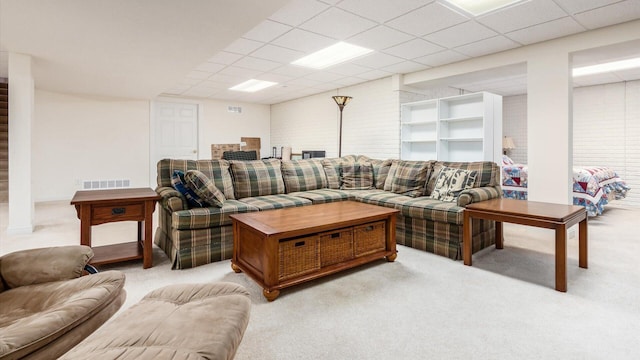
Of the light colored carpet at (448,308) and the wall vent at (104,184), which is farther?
the wall vent at (104,184)

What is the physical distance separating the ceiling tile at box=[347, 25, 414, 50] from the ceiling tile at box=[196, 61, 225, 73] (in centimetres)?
221

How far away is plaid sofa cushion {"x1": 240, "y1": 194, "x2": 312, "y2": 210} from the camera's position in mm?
3254

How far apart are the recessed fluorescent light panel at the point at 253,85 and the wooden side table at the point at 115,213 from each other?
385cm

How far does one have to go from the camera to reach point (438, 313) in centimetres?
200

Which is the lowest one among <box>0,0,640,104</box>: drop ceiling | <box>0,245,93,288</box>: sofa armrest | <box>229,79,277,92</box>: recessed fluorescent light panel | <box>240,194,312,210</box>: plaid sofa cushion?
<box>0,245,93,288</box>: sofa armrest

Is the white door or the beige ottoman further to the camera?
the white door

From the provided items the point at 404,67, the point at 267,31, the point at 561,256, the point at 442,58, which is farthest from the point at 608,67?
the point at 267,31

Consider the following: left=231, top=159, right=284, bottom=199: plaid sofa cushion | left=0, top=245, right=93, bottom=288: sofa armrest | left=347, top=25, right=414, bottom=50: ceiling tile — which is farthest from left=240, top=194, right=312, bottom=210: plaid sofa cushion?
left=347, top=25, right=414, bottom=50: ceiling tile

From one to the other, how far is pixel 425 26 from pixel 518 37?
1.24 metres

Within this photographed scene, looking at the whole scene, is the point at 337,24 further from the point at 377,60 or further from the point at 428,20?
the point at 377,60

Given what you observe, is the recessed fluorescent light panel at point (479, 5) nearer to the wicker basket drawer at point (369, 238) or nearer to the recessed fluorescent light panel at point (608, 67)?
the wicker basket drawer at point (369, 238)

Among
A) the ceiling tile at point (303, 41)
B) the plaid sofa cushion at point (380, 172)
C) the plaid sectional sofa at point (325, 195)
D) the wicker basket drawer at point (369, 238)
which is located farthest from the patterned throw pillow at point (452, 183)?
the ceiling tile at point (303, 41)

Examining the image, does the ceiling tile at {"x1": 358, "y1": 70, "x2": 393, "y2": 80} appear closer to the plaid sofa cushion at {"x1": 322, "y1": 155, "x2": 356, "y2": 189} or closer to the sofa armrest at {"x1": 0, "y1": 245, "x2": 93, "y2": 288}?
the plaid sofa cushion at {"x1": 322, "y1": 155, "x2": 356, "y2": 189}

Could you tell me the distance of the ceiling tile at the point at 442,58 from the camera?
14.2ft
